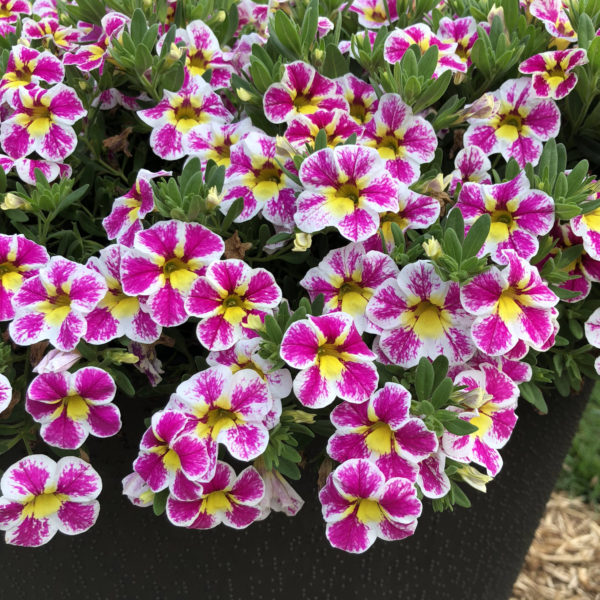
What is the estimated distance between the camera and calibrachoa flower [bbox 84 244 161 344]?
112 centimetres

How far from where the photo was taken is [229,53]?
152 cm

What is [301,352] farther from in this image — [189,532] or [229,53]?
[229,53]

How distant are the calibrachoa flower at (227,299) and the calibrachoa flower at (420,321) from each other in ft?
0.48

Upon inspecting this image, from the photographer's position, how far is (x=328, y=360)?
1072 millimetres

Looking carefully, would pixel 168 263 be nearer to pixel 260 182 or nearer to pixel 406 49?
pixel 260 182

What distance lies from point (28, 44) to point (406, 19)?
A: 0.67 metres

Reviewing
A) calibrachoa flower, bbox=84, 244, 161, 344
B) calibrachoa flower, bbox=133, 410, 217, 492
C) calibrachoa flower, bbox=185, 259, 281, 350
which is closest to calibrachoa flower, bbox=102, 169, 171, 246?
calibrachoa flower, bbox=84, 244, 161, 344

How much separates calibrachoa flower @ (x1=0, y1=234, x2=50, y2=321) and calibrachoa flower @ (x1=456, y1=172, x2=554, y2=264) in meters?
0.59

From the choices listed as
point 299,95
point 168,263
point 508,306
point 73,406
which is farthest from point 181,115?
point 508,306

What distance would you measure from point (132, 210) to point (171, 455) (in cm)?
36

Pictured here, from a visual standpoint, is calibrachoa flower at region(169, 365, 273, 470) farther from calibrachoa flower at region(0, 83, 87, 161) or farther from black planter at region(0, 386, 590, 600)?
calibrachoa flower at region(0, 83, 87, 161)

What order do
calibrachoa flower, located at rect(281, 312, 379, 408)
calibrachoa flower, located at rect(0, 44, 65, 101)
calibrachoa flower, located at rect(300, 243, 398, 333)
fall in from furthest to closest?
calibrachoa flower, located at rect(0, 44, 65, 101), calibrachoa flower, located at rect(300, 243, 398, 333), calibrachoa flower, located at rect(281, 312, 379, 408)

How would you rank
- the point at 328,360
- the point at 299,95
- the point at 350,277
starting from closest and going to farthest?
the point at 328,360 → the point at 350,277 → the point at 299,95

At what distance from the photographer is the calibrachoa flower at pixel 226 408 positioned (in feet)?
3.48
